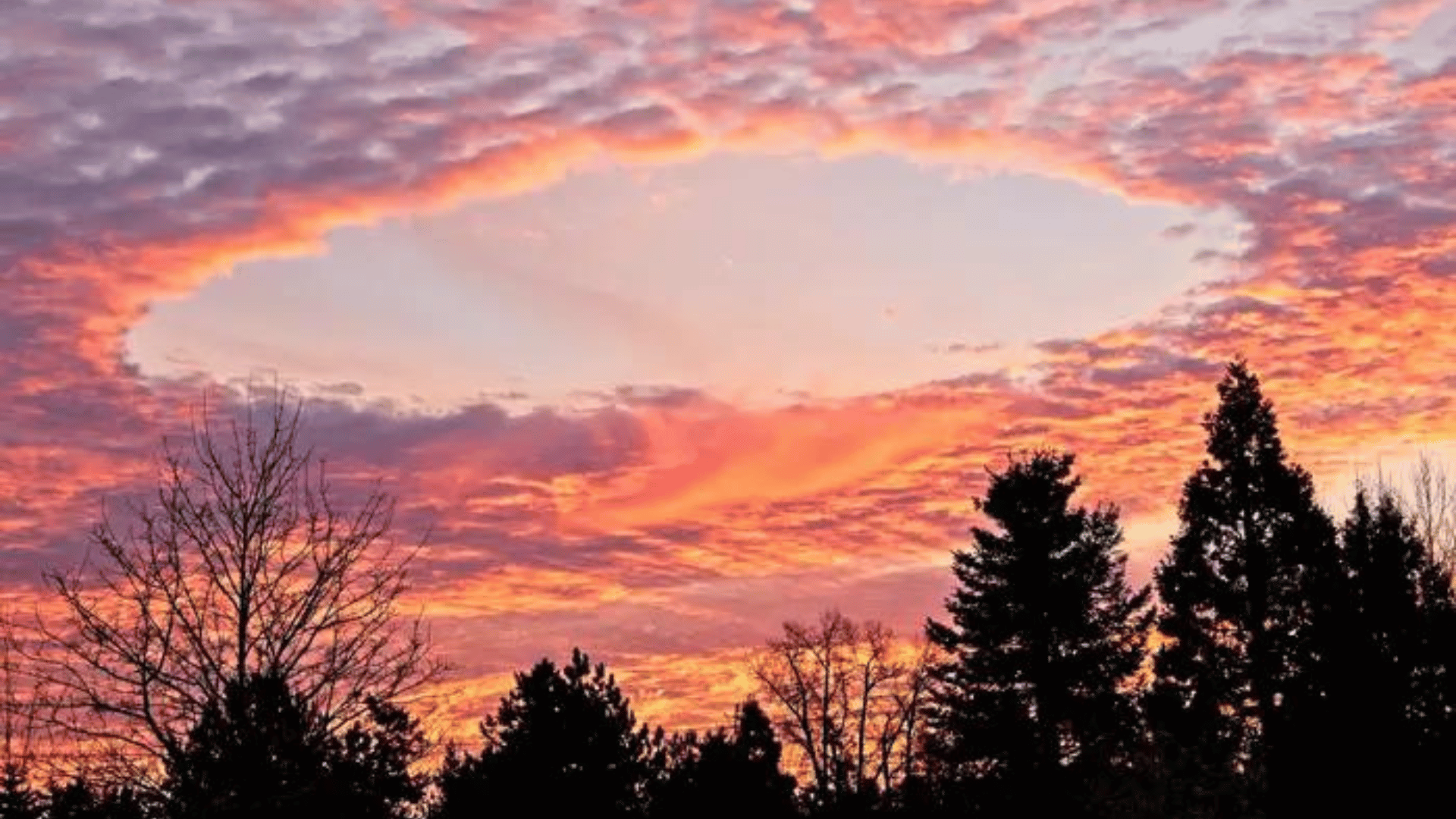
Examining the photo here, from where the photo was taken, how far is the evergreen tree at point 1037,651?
153ft

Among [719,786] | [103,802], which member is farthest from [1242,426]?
[103,802]

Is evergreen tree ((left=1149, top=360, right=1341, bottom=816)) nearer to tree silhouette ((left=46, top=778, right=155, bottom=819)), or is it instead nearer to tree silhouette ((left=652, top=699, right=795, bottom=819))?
tree silhouette ((left=652, top=699, right=795, bottom=819))

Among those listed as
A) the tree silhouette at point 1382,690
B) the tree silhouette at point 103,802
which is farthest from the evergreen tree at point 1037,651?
the tree silhouette at point 103,802

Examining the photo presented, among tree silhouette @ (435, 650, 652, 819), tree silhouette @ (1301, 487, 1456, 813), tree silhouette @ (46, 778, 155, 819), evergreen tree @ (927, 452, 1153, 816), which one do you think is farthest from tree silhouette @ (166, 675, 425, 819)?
evergreen tree @ (927, 452, 1153, 816)

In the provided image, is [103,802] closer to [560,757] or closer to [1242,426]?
[560,757]

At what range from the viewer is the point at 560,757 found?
42.9m

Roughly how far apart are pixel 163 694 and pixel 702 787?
85.0 feet

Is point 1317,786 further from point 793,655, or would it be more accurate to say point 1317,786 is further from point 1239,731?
point 793,655

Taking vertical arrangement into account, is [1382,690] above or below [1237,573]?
below

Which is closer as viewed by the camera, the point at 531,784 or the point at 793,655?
the point at 531,784

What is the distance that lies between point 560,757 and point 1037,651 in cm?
1571

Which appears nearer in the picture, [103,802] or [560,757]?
[103,802]

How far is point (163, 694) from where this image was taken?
695 inches

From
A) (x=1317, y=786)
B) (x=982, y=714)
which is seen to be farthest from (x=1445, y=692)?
(x=982, y=714)
